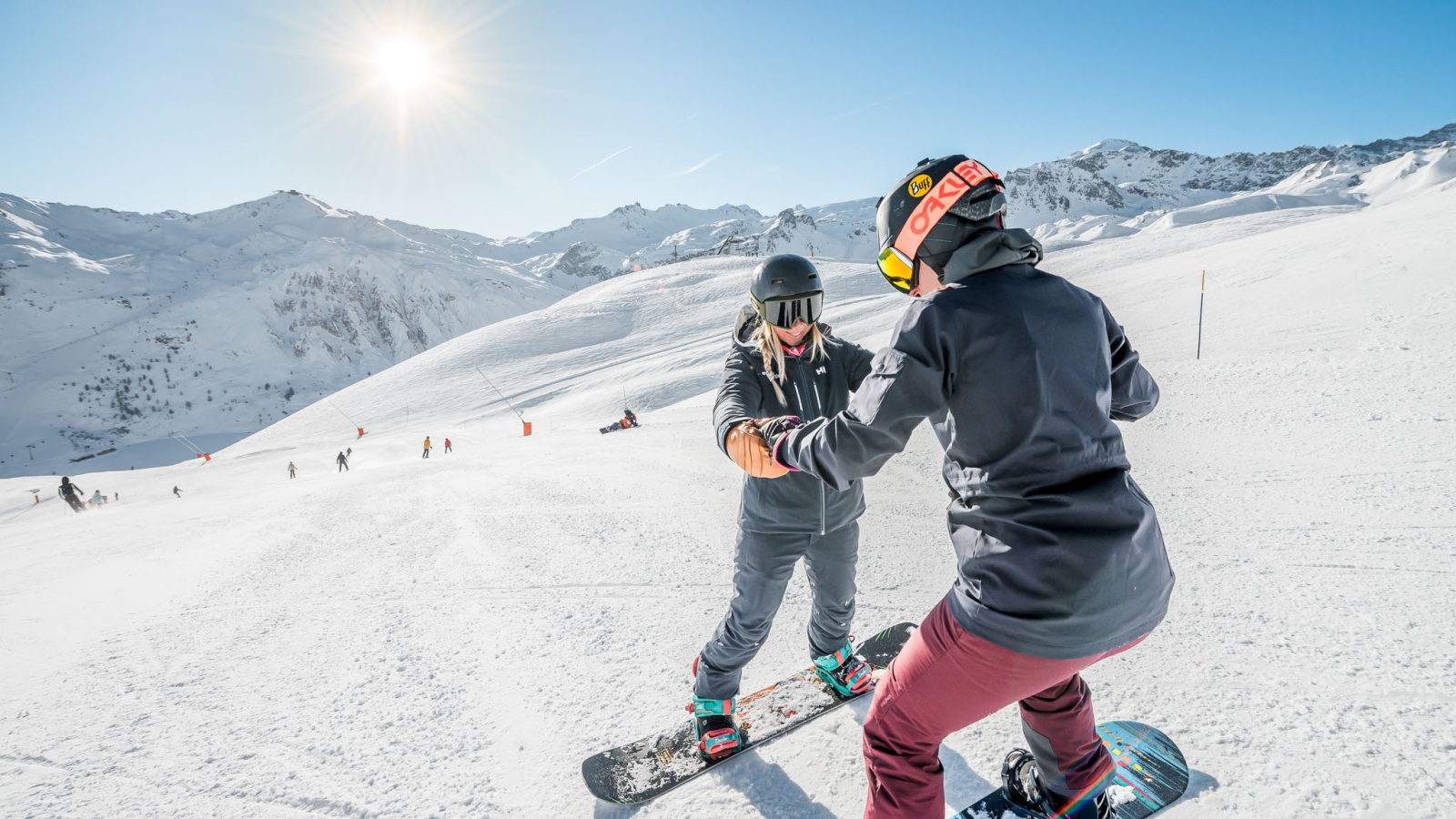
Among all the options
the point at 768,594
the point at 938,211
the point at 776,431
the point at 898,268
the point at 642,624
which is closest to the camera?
the point at 938,211

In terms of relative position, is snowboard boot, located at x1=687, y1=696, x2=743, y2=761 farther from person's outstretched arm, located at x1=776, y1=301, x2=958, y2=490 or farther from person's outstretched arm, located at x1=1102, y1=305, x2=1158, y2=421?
person's outstretched arm, located at x1=1102, y1=305, x2=1158, y2=421

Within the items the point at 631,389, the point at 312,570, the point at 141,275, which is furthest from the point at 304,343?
the point at 312,570

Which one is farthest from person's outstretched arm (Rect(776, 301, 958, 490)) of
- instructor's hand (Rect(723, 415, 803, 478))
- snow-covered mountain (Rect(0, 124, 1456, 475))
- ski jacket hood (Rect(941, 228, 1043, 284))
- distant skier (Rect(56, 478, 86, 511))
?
snow-covered mountain (Rect(0, 124, 1456, 475))

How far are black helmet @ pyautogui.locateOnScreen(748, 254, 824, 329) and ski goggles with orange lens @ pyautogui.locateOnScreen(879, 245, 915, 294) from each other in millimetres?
779

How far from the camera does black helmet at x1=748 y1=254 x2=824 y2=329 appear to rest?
8.70ft

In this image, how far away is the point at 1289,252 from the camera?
699 inches

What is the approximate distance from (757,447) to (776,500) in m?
0.74

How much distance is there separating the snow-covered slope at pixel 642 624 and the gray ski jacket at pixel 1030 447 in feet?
4.63

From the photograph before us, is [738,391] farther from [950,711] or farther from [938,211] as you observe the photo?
[950,711]

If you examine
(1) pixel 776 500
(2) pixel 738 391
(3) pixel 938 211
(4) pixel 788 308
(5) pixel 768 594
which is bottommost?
(5) pixel 768 594

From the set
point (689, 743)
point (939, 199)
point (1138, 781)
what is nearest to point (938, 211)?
point (939, 199)

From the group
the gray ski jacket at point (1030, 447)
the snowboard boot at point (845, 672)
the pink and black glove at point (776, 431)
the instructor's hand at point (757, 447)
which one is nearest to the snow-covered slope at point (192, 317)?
the snowboard boot at point (845, 672)

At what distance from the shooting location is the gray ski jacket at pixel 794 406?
2.67m

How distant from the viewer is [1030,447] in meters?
1.42
